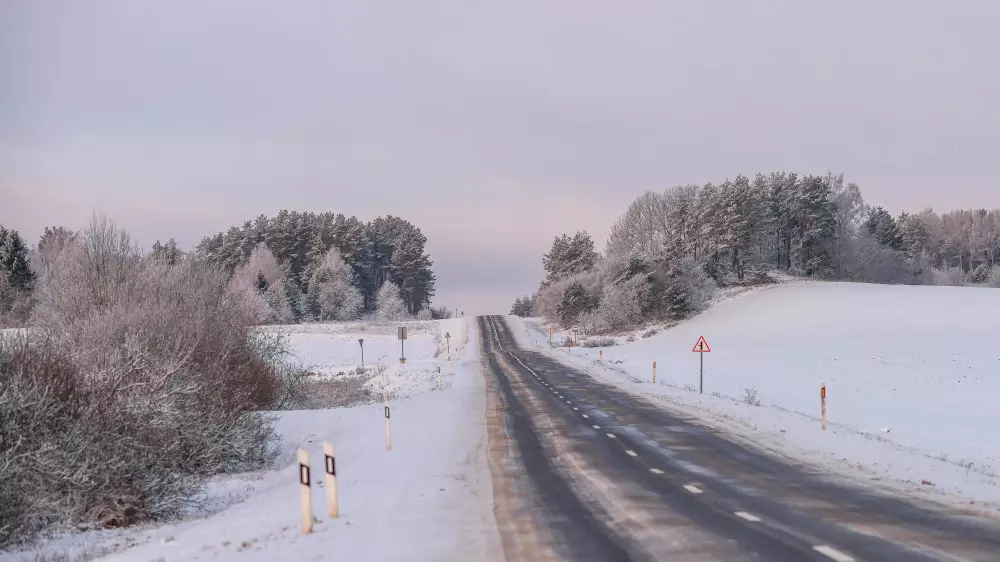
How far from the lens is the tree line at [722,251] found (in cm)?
8112

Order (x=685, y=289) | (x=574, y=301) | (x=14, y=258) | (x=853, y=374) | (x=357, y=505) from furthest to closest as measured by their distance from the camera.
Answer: (x=574, y=301)
(x=685, y=289)
(x=14, y=258)
(x=853, y=374)
(x=357, y=505)

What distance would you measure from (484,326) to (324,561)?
93.8 metres

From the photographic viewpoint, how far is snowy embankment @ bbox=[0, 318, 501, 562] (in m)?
9.05

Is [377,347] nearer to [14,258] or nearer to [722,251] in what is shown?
[14,258]

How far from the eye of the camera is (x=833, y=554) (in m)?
8.03

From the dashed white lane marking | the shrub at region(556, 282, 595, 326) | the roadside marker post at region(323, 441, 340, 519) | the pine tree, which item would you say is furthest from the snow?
the dashed white lane marking

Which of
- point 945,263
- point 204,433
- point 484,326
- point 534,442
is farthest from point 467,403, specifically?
point 945,263

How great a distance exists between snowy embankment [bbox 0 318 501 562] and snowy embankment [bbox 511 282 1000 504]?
7386 millimetres

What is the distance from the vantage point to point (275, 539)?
31.1ft

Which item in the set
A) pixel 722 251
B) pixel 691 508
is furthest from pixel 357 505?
pixel 722 251

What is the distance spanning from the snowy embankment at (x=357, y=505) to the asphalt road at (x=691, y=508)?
0.71m

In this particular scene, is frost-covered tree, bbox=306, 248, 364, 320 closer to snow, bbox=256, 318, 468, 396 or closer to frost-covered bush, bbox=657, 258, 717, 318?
snow, bbox=256, 318, 468, 396

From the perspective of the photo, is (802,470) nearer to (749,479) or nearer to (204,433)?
(749,479)

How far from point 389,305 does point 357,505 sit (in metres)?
104
